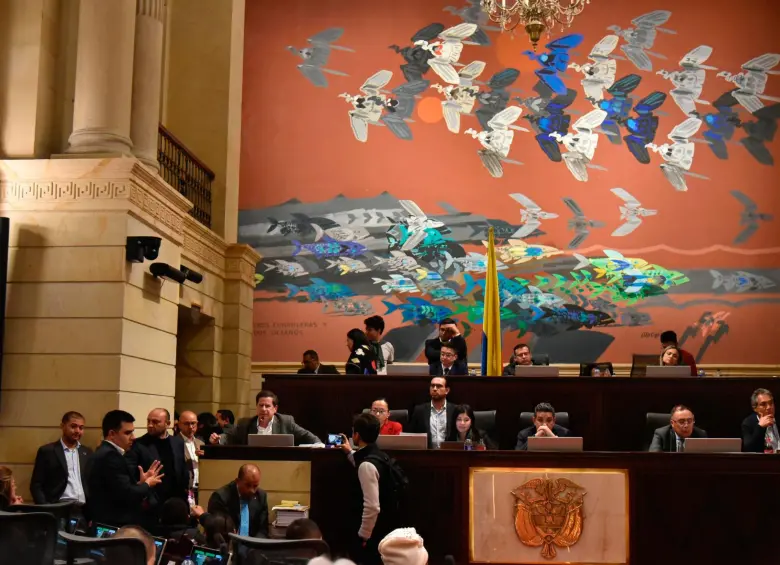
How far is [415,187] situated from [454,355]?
5448 millimetres

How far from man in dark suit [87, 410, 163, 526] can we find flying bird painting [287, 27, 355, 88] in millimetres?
8953

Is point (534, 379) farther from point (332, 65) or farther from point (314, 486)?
point (332, 65)

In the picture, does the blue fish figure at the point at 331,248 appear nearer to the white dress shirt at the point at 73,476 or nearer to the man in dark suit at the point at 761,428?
the white dress shirt at the point at 73,476

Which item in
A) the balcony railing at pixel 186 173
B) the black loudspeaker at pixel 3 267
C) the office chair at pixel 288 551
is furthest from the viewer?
the balcony railing at pixel 186 173

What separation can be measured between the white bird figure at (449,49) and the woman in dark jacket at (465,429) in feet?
24.0

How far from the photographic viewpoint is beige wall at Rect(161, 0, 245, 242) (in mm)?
13180

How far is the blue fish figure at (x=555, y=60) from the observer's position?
14445 mm

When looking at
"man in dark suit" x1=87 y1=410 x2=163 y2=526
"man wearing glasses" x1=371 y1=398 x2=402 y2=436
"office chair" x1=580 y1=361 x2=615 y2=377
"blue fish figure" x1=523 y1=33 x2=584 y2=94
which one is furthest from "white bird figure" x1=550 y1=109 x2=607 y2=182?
"man in dark suit" x1=87 y1=410 x2=163 y2=526

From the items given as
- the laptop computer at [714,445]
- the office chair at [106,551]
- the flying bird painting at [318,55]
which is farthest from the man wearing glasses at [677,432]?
the flying bird painting at [318,55]

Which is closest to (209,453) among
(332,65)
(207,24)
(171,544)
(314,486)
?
(314,486)

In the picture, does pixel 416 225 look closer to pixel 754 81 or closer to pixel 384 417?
pixel 754 81

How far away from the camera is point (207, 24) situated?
13.4 m

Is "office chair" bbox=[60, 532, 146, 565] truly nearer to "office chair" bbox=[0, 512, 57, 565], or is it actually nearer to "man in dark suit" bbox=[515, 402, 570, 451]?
"office chair" bbox=[0, 512, 57, 565]

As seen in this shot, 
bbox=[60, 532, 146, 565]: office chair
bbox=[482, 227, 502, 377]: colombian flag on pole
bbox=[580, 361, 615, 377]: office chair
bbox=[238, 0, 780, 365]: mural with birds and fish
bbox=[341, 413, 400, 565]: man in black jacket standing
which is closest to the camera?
bbox=[60, 532, 146, 565]: office chair
